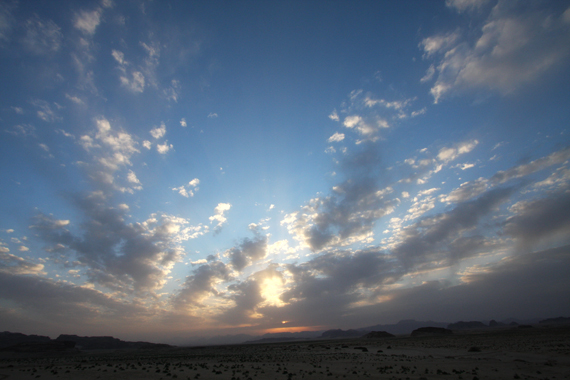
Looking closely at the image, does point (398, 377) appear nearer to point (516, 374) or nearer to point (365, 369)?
point (365, 369)

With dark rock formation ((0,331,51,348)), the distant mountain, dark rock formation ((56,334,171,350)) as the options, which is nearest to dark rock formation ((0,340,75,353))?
the distant mountain

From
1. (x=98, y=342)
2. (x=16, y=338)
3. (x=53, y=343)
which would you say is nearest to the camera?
(x=53, y=343)

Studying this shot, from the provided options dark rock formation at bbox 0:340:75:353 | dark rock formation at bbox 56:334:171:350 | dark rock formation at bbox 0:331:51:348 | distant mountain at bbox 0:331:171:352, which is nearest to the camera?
dark rock formation at bbox 0:340:75:353

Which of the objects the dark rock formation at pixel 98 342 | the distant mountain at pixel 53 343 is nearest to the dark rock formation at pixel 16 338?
the distant mountain at pixel 53 343

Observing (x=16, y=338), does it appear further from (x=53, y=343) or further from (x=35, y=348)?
(x=35, y=348)

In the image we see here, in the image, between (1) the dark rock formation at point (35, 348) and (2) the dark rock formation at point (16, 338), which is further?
(2) the dark rock formation at point (16, 338)

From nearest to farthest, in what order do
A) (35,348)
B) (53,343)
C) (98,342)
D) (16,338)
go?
(35,348) → (53,343) → (16,338) → (98,342)

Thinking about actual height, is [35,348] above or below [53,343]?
below

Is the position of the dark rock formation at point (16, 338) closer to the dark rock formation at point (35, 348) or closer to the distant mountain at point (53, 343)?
the distant mountain at point (53, 343)

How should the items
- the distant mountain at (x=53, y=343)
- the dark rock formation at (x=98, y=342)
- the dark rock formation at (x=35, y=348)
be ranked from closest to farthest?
the dark rock formation at (x=35, y=348) < the distant mountain at (x=53, y=343) < the dark rock formation at (x=98, y=342)

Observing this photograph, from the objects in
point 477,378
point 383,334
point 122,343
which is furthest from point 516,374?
point 122,343

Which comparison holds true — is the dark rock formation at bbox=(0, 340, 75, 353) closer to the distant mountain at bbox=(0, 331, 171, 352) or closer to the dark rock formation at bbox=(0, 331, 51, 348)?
the distant mountain at bbox=(0, 331, 171, 352)

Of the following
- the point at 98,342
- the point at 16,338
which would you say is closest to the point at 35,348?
the point at 16,338

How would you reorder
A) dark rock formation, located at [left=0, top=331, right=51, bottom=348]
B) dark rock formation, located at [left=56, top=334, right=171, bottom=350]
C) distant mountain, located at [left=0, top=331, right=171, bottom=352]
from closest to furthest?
distant mountain, located at [left=0, top=331, right=171, bottom=352], dark rock formation, located at [left=0, top=331, right=51, bottom=348], dark rock formation, located at [left=56, top=334, right=171, bottom=350]
